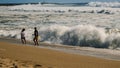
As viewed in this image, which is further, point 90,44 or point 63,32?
point 63,32

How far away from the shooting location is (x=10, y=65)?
9.56 m

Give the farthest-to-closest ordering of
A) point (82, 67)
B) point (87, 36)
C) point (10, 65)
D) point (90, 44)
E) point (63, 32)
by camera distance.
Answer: point (63, 32), point (87, 36), point (90, 44), point (82, 67), point (10, 65)

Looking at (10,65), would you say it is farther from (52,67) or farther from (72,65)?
(72,65)

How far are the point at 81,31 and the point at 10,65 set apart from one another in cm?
1377

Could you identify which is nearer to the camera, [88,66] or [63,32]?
[88,66]

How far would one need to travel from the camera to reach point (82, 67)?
10336 mm

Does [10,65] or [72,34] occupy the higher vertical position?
[10,65]

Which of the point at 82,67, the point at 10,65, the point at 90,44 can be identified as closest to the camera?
the point at 10,65

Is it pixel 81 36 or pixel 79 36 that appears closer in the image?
pixel 81 36

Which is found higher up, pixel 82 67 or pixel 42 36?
pixel 82 67

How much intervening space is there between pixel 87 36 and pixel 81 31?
1348mm

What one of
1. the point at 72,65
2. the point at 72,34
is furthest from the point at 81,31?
the point at 72,65

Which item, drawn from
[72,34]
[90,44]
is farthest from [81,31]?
[90,44]

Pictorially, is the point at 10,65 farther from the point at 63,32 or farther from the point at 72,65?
the point at 63,32
